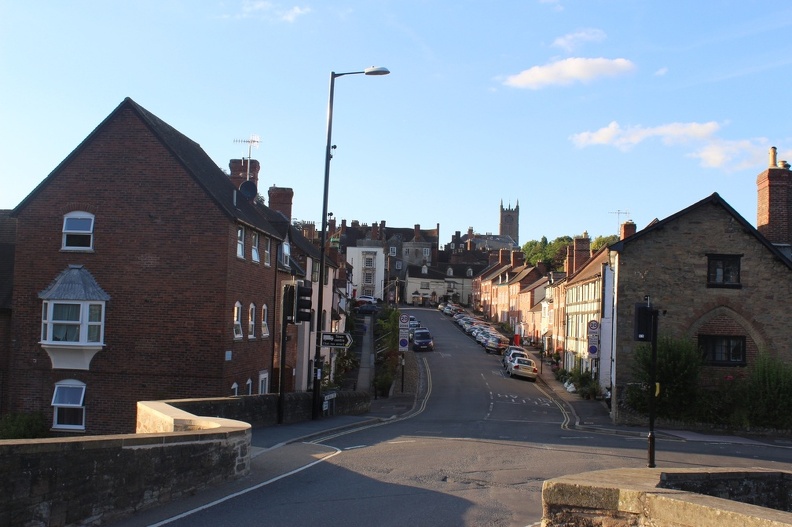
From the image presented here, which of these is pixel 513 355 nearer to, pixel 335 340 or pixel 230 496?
pixel 335 340

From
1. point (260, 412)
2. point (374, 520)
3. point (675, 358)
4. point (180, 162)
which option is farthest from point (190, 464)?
point (675, 358)

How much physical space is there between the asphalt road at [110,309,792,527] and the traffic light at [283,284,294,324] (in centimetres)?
384

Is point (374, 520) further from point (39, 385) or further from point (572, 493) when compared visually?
point (39, 385)

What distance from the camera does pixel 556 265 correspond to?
4126 inches

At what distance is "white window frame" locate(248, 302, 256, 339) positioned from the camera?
2812 cm

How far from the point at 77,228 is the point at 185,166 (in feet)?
13.9

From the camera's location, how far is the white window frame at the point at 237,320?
26.5 metres

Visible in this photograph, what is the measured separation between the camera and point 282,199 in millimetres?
43188

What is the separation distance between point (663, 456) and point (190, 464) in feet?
44.3

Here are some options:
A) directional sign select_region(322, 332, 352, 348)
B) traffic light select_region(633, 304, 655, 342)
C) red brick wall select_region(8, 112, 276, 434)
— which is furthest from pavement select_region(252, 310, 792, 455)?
traffic light select_region(633, 304, 655, 342)

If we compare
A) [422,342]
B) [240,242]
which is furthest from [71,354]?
[422,342]

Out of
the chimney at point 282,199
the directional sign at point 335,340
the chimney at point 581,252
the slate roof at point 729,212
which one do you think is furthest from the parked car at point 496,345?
the directional sign at point 335,340

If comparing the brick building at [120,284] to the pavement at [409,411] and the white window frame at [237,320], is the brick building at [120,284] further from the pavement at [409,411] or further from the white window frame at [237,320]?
the pavement at [409,411]

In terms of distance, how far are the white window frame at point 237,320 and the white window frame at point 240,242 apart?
169 centimetres
